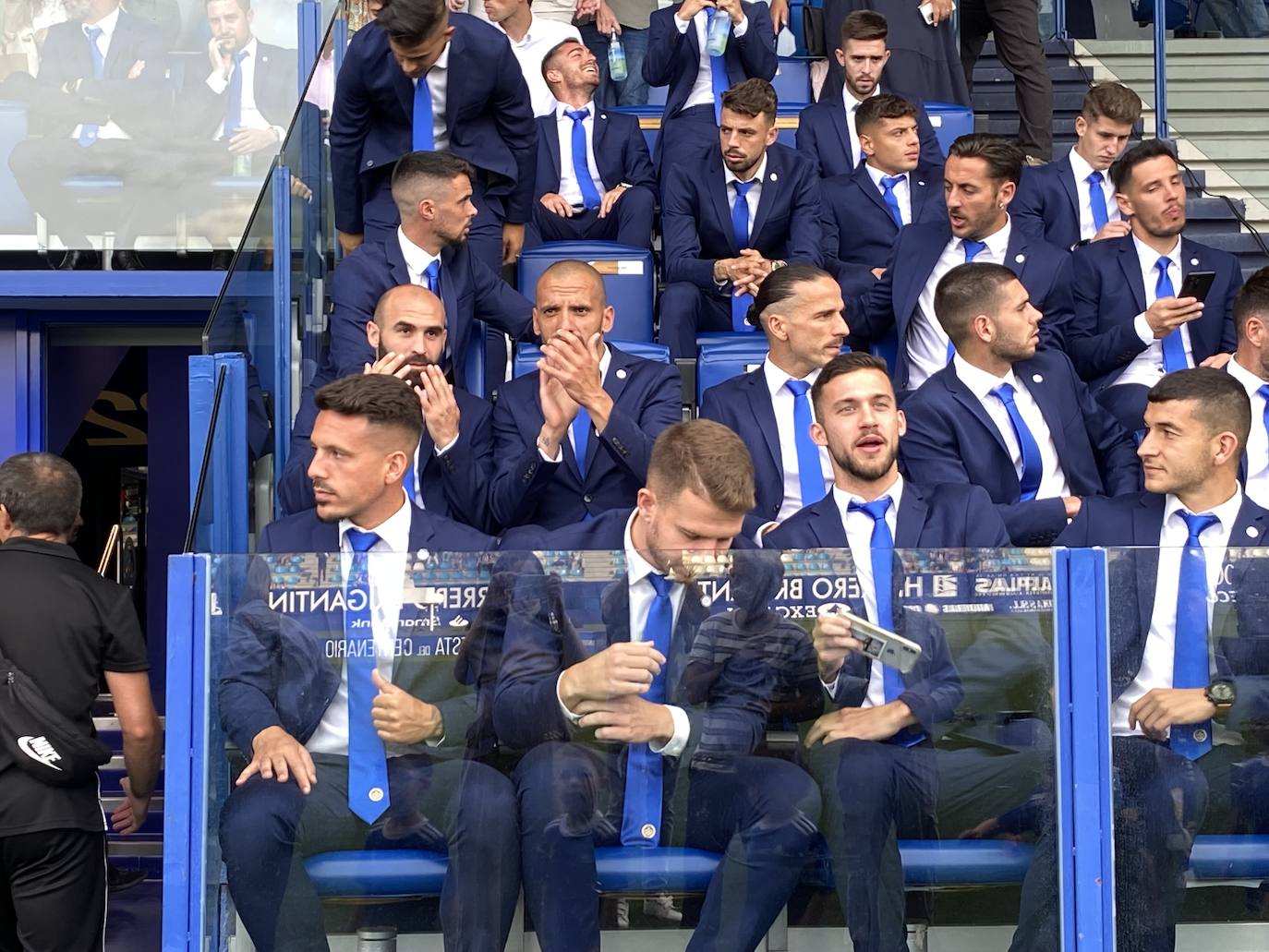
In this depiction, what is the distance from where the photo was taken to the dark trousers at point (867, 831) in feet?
11.1

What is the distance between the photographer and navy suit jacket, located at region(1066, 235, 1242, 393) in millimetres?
6008

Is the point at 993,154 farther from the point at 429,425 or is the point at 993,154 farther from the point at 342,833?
the point at 342,833

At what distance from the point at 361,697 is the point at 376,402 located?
3.24ft

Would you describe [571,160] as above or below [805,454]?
above

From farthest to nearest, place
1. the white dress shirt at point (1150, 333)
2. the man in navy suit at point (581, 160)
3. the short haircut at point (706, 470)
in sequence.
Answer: the man in navy suit at point (581, 160) → the white dress shirt at point (1150, 333) → the short haircut at point (706, 470)

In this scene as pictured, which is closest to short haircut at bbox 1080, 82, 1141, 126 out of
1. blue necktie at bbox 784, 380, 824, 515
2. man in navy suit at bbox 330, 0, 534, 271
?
man in navy suit at bbox 330, 0, 534, 271

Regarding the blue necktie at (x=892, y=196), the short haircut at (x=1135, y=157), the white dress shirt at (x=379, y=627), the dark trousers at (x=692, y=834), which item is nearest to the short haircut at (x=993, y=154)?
the short haircut at (x=1135, y=157)

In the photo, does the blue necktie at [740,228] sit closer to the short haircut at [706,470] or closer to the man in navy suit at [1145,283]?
the man in navy suit at [1145,283]

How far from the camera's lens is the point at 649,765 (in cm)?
336

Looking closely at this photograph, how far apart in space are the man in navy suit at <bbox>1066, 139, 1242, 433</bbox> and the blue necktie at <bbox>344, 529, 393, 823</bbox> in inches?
131

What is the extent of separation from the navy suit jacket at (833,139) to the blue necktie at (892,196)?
34 cm

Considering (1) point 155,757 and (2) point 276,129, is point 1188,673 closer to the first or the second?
(1) point 155,757

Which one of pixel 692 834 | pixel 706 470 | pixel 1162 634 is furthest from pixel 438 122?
pixel 1162 634

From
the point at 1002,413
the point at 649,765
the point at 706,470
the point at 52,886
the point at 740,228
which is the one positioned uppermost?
the point at 740,228
